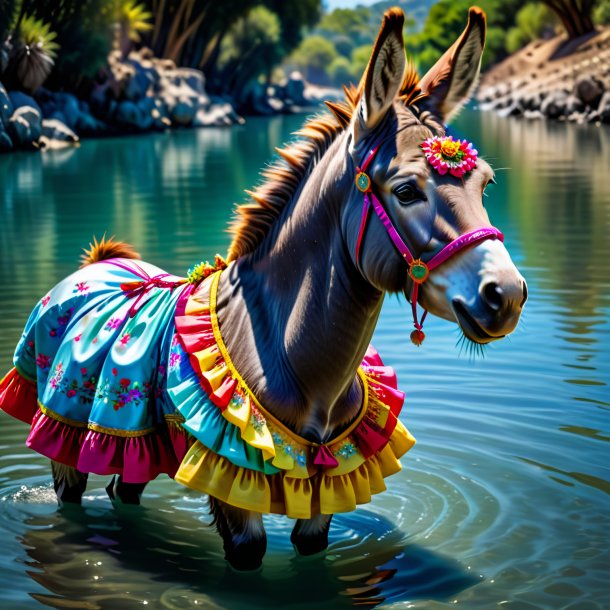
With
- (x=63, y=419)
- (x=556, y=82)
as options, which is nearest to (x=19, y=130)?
(x=63, y=419)

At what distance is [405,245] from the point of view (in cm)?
306

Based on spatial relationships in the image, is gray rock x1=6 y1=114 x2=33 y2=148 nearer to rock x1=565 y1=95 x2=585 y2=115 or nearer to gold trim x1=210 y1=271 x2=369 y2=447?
rock x1=565 y1=95 x2=585 y2=115

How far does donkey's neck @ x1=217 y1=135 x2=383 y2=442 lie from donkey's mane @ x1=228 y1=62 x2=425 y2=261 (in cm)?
6

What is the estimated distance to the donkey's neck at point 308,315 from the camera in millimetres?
3334

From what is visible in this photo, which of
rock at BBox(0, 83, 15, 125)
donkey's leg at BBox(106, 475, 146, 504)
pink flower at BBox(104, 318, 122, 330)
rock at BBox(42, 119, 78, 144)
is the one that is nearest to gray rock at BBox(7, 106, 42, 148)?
rock at BBox(0, 83, 15, 125)

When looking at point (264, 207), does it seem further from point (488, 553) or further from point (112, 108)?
point (112, 108)

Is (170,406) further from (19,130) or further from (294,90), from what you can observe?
(294,90)

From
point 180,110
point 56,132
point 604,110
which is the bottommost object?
point 56,132

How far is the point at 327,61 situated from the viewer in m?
176

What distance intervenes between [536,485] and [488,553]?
30.1 inches

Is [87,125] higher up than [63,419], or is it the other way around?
[87,125]

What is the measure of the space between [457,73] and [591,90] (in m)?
32.9

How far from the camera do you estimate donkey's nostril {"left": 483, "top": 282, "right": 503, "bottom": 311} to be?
281 cm

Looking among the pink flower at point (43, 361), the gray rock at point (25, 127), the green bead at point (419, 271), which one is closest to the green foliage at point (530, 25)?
the gray rock at point (25, 127)
